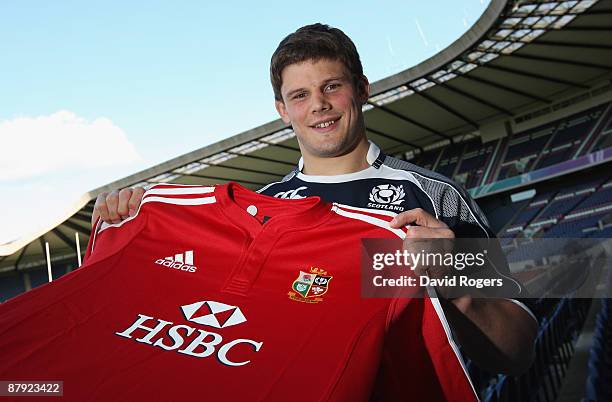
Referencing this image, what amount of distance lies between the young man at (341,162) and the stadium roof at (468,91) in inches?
489

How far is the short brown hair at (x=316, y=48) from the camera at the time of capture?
1.94m

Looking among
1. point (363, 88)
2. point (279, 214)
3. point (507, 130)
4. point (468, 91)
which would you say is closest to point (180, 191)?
point (279, 214)

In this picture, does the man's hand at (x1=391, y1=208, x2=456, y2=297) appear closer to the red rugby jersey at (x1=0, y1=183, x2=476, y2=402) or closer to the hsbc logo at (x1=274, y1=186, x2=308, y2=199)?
the red rugby jersey at (x1=0, y1=183, x2=476, y2=402)

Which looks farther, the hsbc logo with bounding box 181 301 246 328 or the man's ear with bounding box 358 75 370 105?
the man's ear with bounding box 358 75 370 105

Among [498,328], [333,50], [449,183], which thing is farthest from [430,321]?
[333,50]

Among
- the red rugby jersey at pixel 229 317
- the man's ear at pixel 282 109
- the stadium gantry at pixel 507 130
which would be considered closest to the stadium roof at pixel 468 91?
the stadium gantry at pixel 507 130

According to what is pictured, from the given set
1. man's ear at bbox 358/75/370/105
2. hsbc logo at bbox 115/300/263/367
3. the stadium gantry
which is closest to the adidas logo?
hsbc logo at bbox 115/300/263/367

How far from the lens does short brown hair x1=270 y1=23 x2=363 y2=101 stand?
1940mm

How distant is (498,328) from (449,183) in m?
0.60

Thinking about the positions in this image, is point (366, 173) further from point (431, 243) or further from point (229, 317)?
point (229, 317)

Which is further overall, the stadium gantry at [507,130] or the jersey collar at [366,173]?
the stadium gantry at [507,130]

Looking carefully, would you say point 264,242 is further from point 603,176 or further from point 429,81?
point 603,176

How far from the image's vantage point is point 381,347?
53.0 inches

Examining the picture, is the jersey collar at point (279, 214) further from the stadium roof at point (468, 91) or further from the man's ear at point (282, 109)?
the stadium roof at point (468, 91)
